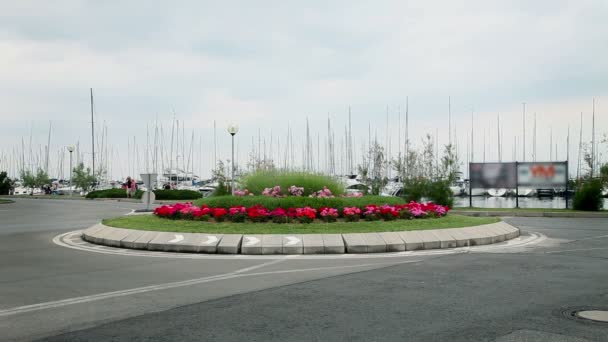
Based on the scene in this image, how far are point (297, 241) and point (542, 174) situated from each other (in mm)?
22318

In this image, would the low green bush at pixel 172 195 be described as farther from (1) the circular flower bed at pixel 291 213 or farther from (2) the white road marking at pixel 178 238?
(2) the white road marking at pixel 178 238

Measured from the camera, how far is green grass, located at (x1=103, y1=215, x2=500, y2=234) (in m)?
14.8

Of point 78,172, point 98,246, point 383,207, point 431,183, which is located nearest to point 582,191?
point 431,183

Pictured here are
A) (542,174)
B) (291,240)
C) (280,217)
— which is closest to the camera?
(291,240)

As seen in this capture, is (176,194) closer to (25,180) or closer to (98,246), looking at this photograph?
(98,246)

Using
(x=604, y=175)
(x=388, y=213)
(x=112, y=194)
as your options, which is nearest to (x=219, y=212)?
(x=388, y=213)

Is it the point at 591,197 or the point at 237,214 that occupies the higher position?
the point at 237,214

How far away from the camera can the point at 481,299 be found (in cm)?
754

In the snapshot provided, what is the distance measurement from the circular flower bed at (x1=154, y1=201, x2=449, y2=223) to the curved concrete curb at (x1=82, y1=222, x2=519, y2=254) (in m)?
1.87

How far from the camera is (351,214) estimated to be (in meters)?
16.4

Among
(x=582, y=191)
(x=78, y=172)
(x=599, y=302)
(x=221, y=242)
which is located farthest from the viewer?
(x=78, y=172)

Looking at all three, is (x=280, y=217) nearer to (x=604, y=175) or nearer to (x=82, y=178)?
(x=604, y=175)

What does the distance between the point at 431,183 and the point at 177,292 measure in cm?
2469

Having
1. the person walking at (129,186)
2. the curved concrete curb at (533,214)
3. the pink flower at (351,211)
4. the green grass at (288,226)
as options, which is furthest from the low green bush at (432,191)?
the person walking at (129,186)
